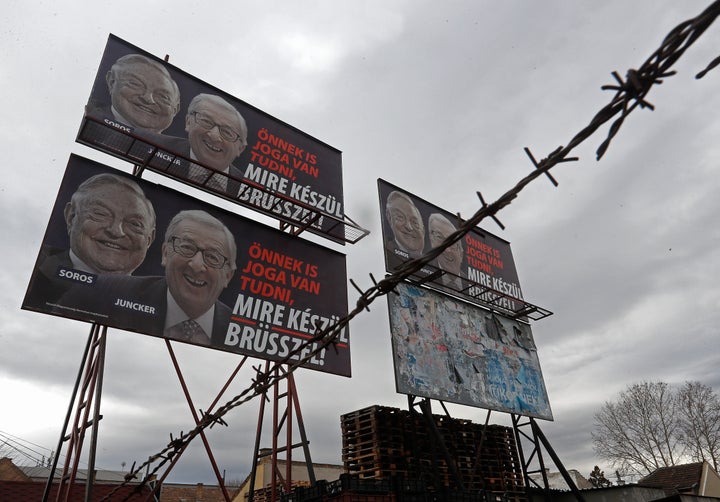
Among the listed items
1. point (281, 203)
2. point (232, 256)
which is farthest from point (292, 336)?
point (281, 203)

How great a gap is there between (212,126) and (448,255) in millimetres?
10076

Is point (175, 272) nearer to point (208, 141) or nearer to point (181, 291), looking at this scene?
point (181, 291)

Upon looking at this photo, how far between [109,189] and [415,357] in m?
9.39

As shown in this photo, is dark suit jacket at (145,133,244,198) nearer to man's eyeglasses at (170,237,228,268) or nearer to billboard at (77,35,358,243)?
billboard at (77,35,358,243)

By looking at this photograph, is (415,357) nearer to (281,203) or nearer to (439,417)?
(439,417)

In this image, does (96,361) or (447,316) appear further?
(447,316)

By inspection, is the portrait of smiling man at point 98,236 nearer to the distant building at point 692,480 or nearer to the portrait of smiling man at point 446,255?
the portrait of smiling man at point 446,255

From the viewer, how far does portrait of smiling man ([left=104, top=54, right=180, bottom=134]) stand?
37.6ft

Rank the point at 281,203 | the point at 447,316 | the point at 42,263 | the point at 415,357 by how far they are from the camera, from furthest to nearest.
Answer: the point at 447,316
the point at 415,357
the point at 281,203
the point at 42,263

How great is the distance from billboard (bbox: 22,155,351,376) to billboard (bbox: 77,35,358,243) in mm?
645

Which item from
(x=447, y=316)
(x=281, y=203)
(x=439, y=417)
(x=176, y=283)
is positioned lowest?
(x=439, y=417)

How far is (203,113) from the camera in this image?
1303 centimetres

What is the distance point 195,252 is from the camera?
11.9m

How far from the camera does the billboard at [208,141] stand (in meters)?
11.4
